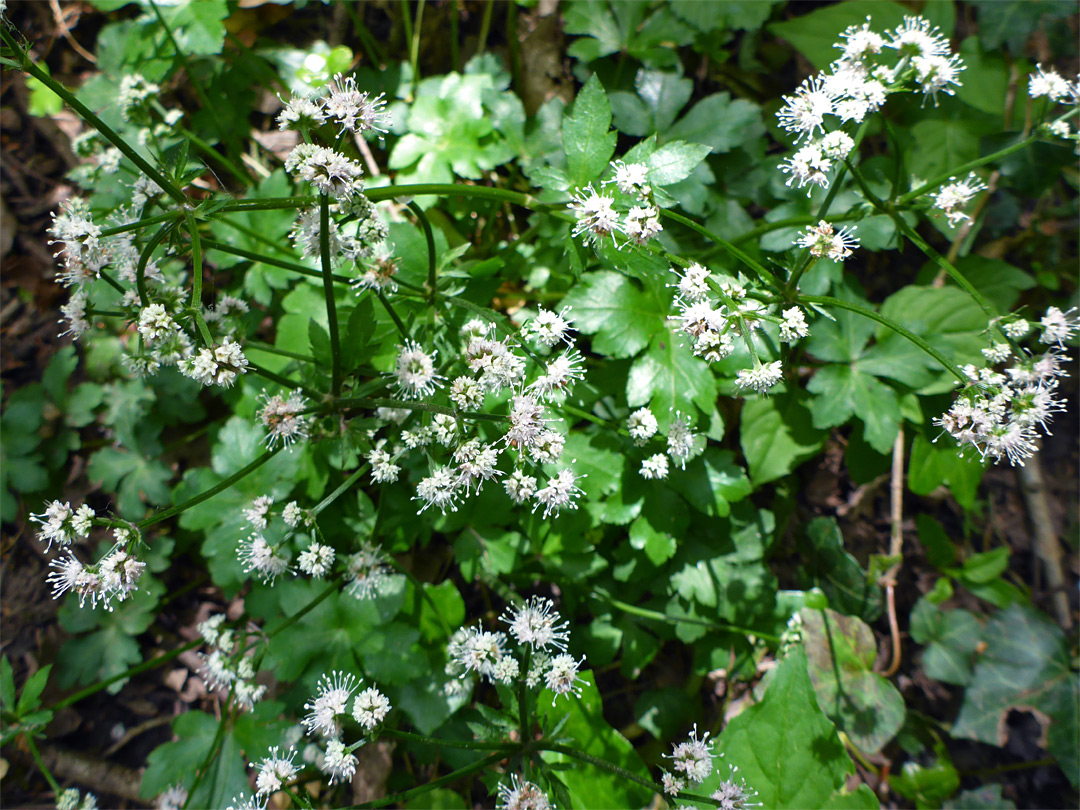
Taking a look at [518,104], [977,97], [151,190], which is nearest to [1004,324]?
[977,97]

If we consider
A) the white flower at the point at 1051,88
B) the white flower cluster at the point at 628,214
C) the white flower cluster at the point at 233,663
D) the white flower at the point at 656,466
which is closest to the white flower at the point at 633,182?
the white flower cluster at the point at 628,214

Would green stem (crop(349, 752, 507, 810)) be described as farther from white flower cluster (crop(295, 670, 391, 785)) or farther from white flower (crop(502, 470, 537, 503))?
white flower (crop(502, 470, 537, 503))

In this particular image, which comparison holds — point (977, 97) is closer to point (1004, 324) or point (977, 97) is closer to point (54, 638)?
point (1004, 324)

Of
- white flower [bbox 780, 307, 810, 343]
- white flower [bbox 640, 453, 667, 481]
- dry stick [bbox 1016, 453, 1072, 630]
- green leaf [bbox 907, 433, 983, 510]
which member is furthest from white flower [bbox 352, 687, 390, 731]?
dry stick [bbox 1016, 453, 1072, 630]

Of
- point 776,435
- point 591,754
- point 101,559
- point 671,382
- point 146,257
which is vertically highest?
point 146,257

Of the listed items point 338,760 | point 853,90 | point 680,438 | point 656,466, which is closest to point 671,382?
point 680,438

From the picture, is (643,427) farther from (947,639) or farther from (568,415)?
(947,639)
